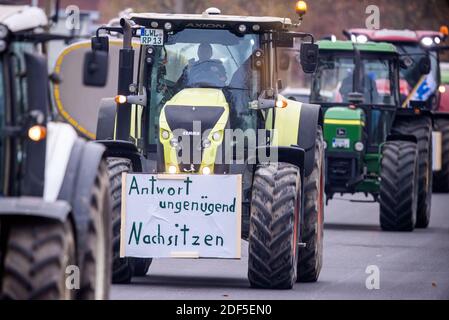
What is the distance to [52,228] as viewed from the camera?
408 inches

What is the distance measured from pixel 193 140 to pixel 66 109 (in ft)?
47.4

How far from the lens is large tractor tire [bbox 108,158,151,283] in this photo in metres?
15.5

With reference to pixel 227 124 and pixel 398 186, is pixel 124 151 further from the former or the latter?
pixel 398 186

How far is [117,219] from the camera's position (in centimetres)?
1546

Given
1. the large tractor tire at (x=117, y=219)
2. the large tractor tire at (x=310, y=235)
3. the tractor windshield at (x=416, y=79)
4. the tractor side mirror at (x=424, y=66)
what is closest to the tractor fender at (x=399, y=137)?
the tractor side mirror at (x=424, y=66)

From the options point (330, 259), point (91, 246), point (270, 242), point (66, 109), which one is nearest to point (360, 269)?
point (330, 259)

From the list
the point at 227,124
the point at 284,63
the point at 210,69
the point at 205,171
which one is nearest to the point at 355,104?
the point at 284,63

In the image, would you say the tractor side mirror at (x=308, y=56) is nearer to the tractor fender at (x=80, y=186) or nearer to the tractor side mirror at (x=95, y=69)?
the tractor fender at (x=80, y=186)

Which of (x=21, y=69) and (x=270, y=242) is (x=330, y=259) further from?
(x=21, y=69)

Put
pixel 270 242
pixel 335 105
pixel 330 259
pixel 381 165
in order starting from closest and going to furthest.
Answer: pixel 270 242, pixel 330 259, pixel 381 165, pixel 335 105

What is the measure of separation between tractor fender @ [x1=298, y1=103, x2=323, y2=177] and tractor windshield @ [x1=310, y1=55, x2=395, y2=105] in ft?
27.7

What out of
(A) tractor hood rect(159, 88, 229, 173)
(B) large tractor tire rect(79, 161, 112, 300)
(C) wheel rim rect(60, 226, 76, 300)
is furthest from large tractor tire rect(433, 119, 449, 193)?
(C) wheel rim rect(60, 226, 76, 300)

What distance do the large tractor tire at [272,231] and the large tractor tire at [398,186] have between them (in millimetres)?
7986

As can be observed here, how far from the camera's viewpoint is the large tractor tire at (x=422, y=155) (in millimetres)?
25000
